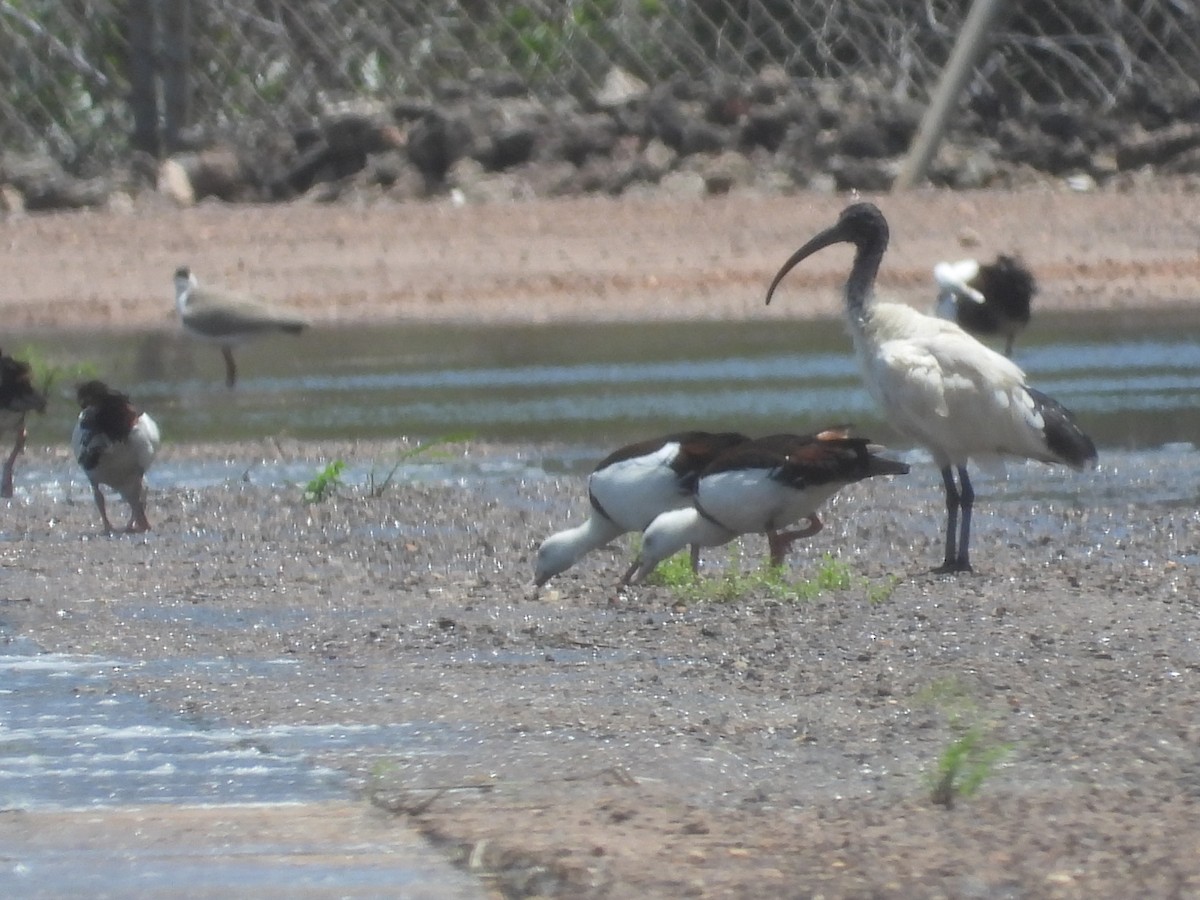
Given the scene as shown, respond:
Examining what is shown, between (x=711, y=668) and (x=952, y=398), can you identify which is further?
(x=952, y=398)

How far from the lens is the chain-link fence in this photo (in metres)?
24.8

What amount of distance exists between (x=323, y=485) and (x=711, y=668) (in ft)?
13.0

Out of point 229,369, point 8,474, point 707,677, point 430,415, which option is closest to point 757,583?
point 707,677

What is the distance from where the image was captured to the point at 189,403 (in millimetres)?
15328

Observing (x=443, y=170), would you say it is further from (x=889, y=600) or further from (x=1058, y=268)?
(x=889, y=600)

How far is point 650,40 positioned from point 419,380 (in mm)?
10434

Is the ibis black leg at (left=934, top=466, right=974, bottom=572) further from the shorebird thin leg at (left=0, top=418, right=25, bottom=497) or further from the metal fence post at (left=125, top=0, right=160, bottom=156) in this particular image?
the metal fence post at (left=125, top=0, right=160, bottom=156)

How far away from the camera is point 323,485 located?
34.6ft

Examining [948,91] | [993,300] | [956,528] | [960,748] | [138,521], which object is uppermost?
[960,748]

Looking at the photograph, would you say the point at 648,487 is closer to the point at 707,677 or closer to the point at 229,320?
the point at 707,677

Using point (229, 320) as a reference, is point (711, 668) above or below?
above

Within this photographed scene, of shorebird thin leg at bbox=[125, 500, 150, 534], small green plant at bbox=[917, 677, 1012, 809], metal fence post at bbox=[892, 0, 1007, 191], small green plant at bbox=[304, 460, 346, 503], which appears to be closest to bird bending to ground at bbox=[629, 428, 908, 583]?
small green plant at bbox=[917, 677, 1012, 809]

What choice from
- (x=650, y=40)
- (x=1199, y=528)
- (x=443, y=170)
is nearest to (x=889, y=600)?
(x=1199, y=528)

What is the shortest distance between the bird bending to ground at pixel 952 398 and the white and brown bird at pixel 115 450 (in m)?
2.85
